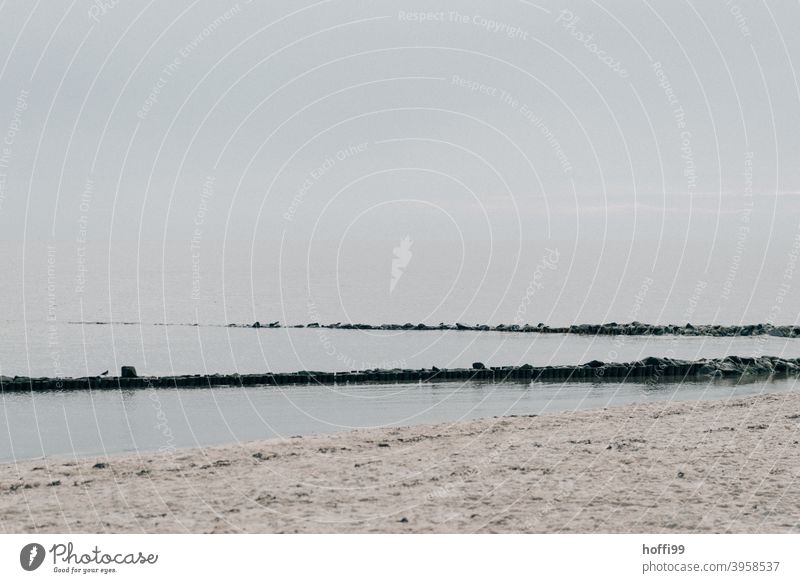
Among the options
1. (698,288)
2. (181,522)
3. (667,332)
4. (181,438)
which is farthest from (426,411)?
(698,288)

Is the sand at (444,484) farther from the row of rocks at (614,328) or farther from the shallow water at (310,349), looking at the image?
the row of rocks at (614,328)

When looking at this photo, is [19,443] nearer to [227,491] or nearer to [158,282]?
[227,491]

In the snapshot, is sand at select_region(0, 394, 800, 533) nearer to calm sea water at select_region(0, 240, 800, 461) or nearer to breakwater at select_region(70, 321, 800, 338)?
calm sea water at select_region(0, 240, 800, 461)

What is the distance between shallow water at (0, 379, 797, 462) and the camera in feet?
57.8

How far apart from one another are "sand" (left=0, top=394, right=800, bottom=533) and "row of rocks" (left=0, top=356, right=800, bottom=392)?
373 inches

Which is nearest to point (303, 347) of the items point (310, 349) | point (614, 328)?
point (310, 349)

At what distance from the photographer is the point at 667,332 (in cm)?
4362

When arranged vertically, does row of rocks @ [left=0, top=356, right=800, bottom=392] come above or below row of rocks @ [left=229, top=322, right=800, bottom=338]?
below

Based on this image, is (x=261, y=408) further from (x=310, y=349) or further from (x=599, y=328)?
(x=599, y=328)
